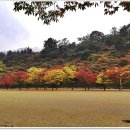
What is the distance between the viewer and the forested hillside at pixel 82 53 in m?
7.56

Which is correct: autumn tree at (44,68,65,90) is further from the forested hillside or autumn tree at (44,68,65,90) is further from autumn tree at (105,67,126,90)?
autumn tree at (105,67,126,90)

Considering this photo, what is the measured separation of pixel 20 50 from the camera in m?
7.30

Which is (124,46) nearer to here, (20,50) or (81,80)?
(81,80)

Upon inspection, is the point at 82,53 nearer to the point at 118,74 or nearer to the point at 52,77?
the point at 52,77

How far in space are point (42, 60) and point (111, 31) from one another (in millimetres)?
1424

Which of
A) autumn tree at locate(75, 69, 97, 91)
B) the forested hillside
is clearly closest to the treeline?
autumn tree at locate(75, 69, 97, 91)

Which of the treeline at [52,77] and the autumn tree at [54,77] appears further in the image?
the autumn tree at [54,77]

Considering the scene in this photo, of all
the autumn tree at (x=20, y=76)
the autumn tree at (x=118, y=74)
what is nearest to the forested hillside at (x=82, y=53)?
the autumn tree at (x=20, y=76)

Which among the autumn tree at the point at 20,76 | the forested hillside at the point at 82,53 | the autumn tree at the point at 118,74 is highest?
the forested hillside at the point at 82,53

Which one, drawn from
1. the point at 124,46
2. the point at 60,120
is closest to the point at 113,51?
the point at 124,46

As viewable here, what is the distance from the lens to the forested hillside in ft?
24.8

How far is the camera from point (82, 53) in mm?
8133

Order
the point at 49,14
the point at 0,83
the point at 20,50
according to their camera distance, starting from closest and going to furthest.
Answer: the point at 49,14
the point at 20,50
the point at 0,83

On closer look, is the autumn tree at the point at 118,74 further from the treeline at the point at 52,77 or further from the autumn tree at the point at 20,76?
the autumn tree at the point at 20,76
